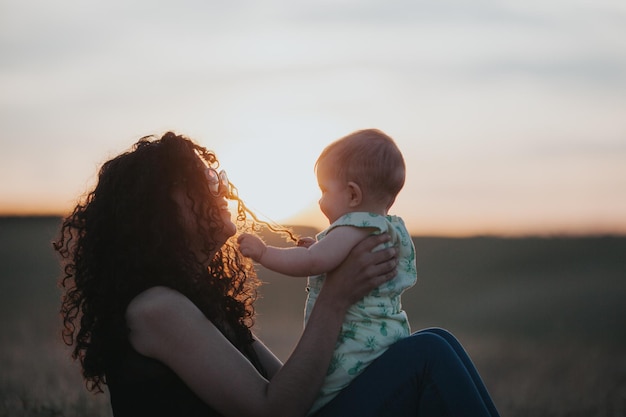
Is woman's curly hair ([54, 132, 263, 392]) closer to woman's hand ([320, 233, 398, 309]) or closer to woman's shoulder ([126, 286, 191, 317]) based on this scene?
woman's shoulder ([126, 286, 191, 317])

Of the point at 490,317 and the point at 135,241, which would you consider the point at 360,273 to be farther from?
the point at 490,317

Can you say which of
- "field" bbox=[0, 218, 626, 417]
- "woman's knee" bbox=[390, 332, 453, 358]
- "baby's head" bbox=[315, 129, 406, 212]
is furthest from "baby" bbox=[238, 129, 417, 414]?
"field" bbox=[0, 218, 626, 417]

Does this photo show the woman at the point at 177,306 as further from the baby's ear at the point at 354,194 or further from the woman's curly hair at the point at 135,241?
the baby's ear at the point at 354,194

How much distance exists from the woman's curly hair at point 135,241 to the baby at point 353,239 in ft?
0.70

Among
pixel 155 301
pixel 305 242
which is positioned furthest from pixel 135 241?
pixel 305 242

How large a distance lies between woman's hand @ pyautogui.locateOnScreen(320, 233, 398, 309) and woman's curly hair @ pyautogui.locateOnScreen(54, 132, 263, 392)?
1.49 ft

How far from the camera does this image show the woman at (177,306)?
10.4 ft

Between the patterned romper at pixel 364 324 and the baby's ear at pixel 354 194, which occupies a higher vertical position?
the baby's ear at pixel 354 194

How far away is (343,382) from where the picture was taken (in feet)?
11.6

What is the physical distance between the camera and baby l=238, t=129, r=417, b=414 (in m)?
3.48

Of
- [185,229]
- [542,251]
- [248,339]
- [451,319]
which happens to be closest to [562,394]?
[248,339]

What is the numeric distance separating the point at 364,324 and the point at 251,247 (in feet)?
1.72

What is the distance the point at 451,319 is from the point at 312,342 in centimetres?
1501

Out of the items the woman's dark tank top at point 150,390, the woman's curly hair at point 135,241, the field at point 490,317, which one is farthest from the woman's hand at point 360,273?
the field at point 490,317
